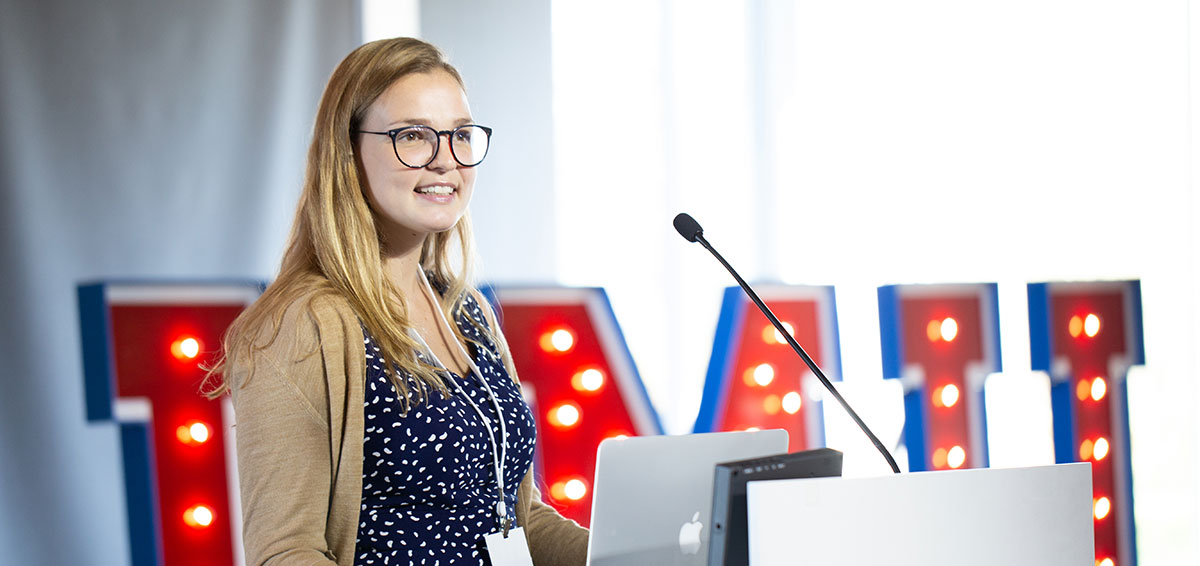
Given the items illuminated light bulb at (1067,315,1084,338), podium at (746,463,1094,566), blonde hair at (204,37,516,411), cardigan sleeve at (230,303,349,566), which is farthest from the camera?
illuminated light bulb at (1067,315,1084,338)

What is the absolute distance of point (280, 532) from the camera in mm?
1354

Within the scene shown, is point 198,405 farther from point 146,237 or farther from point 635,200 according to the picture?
point 635,200

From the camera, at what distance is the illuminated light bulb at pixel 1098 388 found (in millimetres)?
3357

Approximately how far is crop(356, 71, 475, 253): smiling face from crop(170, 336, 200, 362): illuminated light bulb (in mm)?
783

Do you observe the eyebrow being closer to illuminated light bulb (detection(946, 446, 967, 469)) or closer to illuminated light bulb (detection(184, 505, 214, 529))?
illuminated light bulb (detection(184, 505, 214, 529))

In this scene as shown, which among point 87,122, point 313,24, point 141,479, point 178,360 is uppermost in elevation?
point 313,24

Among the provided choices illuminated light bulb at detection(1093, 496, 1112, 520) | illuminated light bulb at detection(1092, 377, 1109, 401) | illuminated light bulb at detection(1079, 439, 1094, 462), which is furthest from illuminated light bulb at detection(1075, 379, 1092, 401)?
illuminated light bulb at detection(1093, 496, 1112, 520)

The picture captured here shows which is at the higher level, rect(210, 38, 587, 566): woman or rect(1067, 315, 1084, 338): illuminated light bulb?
rect(210, 38, 587, 566): woman

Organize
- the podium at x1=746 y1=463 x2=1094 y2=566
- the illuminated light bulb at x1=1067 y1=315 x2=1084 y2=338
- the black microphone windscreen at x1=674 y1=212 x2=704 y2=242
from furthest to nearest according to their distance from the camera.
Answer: the illuminated light bulb at x1=1067 y1=315 x2=1084 y2=338, the black microphone windscreen at x1=674 y1=212 x2=704 y2=242, the podium at x1=746 y1=463 x2=1094 y2=566

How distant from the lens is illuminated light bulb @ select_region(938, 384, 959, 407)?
3148 millimetres

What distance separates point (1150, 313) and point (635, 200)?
189 centimetres

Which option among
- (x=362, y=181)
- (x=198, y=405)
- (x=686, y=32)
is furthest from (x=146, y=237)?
(x=686, y=32)

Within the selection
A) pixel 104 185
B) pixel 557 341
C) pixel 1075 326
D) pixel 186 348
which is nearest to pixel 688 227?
pixel 557 341

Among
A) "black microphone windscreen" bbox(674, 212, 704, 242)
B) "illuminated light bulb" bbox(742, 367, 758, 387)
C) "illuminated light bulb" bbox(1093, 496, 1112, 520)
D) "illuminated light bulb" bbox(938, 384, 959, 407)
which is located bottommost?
"illuminated light bulb" bbox(1093, 496, 1112, 520)
